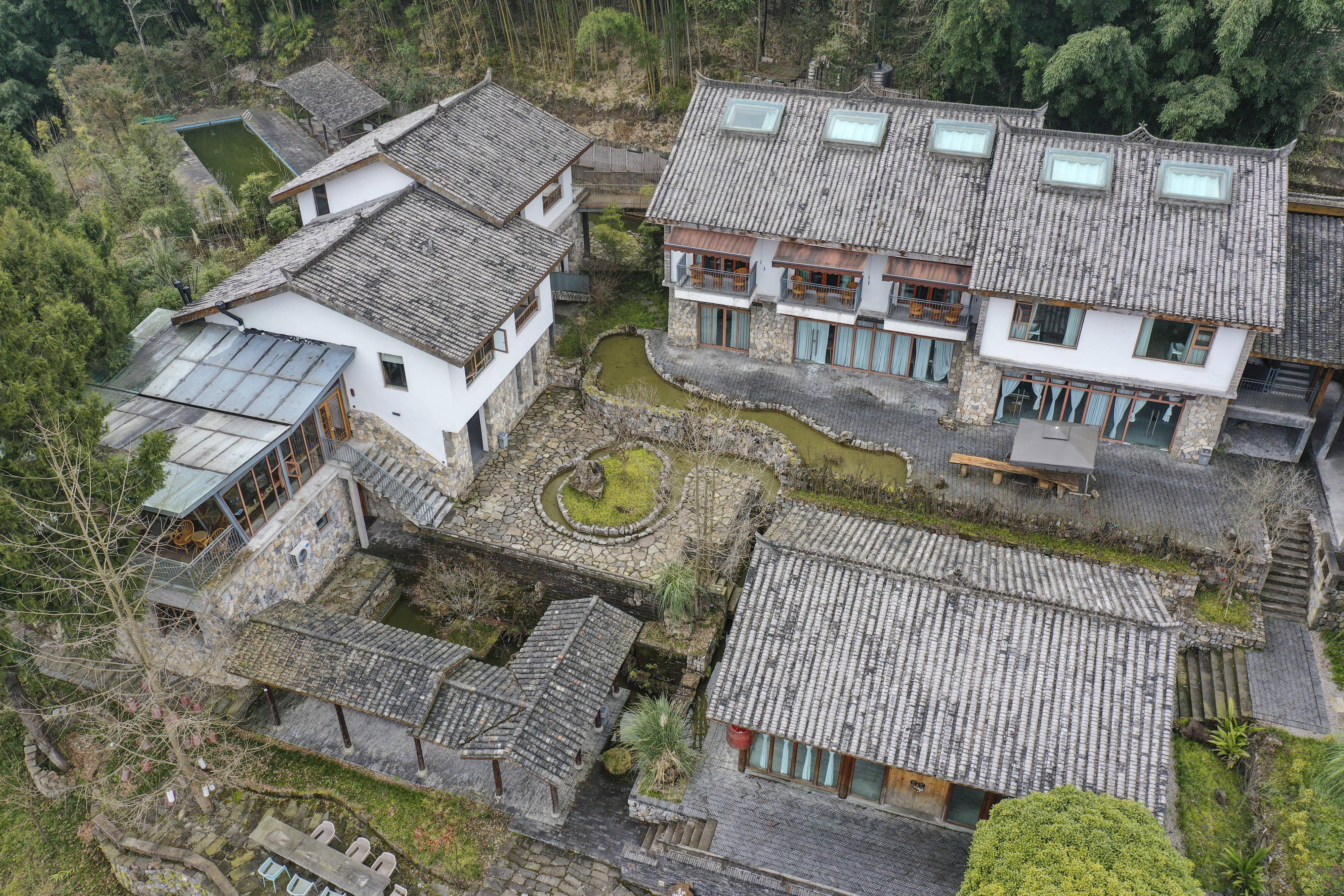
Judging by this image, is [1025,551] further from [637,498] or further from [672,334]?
[672,334]

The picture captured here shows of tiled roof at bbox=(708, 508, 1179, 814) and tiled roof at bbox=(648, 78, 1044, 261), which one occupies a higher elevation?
tiled roof at bbox=(648, 78, 1044, 261)

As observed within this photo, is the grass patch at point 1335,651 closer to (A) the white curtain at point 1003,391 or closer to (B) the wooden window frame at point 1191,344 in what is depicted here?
(B) the wooden window frame at point 1191,344

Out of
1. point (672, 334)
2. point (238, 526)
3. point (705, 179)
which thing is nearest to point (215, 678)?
point (238, 526)

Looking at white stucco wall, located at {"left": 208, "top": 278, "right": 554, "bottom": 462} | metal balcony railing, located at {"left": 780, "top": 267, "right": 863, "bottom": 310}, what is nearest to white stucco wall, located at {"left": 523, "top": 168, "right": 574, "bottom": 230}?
white stucco wall, located at {"left": 208, "top": 278, "right": 554, "bottom": 462}

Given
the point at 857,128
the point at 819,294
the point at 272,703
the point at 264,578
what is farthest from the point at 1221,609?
the point at 264,578

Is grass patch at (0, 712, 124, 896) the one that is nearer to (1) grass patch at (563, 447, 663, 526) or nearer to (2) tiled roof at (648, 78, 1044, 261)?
(1) grass patch at (563, 447, 663, 526)

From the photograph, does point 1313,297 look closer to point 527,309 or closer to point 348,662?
point 527,309

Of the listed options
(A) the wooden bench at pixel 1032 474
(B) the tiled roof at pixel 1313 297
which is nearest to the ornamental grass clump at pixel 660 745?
(A) the wooden bench at pixel 1032 474
